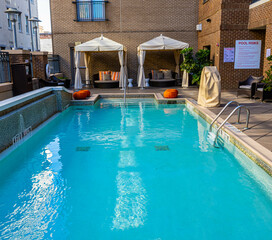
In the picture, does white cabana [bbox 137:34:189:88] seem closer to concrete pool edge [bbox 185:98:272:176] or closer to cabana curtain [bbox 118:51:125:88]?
cabana curtain [bbox 118:51:125:88]

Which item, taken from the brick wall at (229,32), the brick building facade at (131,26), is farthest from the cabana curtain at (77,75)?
the brick wall at (229,32)

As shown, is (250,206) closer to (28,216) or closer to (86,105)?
(28,216)

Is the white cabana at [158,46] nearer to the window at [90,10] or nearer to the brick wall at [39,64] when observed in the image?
the window at [90,10]

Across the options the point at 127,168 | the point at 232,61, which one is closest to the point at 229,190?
the point at 127,168

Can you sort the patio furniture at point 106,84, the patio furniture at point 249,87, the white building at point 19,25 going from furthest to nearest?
the white building at point 19,25 < the patio furniture at point 106,84 < the patio furniture at point 249,87

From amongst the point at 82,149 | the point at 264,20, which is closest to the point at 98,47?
the point at 264,20

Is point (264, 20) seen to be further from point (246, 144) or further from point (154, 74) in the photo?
point (246, 144)

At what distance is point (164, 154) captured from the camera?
5578 mm

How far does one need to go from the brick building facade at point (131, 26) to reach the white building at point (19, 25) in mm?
3609

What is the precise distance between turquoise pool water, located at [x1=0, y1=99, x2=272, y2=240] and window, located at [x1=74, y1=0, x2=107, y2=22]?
1125 cm

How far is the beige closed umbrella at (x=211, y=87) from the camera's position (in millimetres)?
8844

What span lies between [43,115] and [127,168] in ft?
13.4

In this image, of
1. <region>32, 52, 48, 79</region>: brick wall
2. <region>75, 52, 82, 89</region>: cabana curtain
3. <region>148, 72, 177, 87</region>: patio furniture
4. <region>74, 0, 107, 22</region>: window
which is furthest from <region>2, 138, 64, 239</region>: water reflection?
<region>74, 0, 107, 22</region>: window

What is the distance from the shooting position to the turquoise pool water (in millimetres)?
3170
